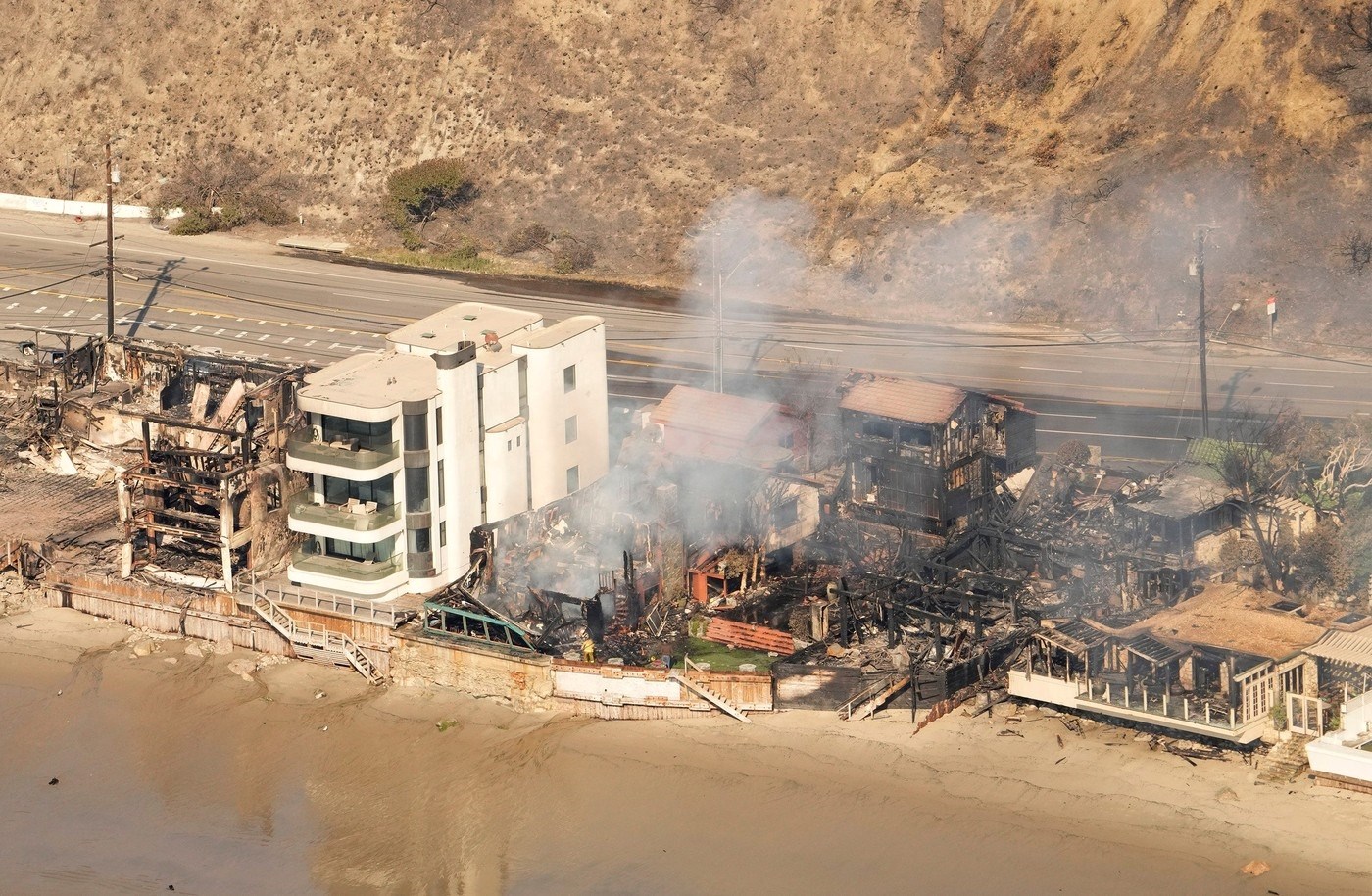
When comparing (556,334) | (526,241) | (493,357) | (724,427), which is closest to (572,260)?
(526,241)

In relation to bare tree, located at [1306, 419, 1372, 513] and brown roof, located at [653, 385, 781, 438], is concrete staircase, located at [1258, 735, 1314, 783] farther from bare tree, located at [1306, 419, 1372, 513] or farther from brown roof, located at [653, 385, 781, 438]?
brown roof, located at [653, 385, 781, 438]

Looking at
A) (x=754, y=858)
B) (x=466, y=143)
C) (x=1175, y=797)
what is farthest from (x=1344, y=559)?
(x=466, y=143)

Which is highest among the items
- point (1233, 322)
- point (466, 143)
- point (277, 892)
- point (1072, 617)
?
point (466, 143)

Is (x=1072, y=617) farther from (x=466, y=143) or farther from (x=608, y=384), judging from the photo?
(x=466, y=143)

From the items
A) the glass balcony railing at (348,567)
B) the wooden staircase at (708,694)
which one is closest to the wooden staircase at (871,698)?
the wooden staircase at (708,694)

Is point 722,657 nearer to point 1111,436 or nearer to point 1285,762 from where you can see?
point 1285,762
